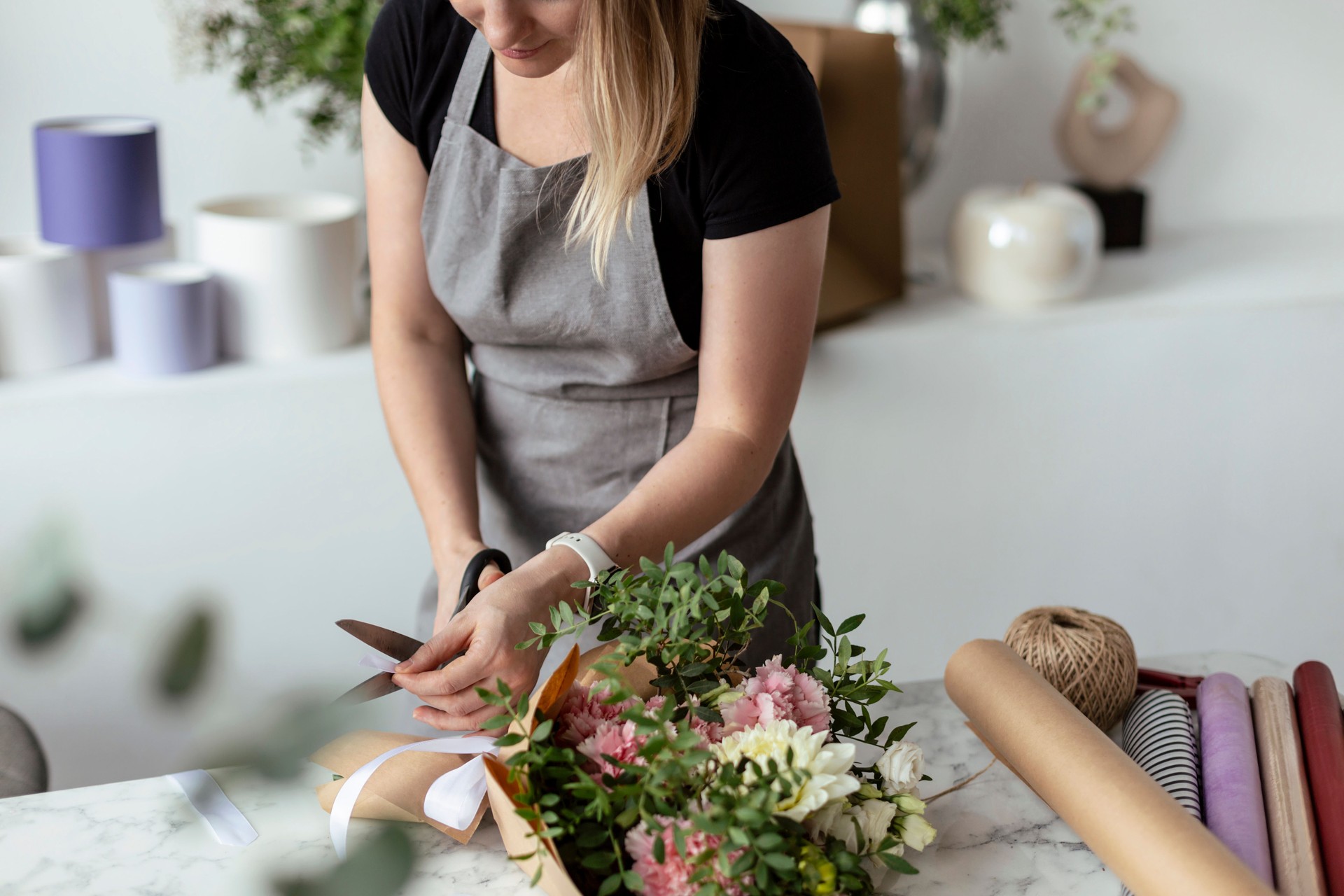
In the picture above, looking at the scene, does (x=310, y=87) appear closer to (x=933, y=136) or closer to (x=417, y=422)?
(x=417, y=422)

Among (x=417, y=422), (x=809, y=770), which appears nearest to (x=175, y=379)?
(x=417, y=422)

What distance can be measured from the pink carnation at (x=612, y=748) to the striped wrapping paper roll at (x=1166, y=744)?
28 centimetres

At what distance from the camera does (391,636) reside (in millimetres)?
716

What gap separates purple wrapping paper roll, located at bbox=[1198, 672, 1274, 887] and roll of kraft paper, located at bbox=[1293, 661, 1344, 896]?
28 millimetres

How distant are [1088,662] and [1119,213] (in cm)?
131

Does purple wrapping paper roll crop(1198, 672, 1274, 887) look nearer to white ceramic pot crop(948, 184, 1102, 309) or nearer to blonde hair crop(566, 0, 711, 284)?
blonde hair crop(566, 0, 711, 284)

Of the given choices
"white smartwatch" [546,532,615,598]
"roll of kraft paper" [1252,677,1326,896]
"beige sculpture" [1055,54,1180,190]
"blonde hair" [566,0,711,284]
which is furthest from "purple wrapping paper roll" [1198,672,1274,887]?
"beige sculpture" [1055,54,1180,190]

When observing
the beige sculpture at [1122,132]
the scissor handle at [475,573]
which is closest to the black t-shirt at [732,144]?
the scissor handle at [475,573]

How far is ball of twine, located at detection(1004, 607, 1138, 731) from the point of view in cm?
74

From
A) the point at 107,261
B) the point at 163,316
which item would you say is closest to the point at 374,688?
the point at 163,316

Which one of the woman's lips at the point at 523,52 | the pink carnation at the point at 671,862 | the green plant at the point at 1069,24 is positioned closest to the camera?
the pink carnation at the point at 671,862

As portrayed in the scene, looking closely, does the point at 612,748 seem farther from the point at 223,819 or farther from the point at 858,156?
Answer: the point at 858,156

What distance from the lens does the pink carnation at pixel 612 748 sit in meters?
0.54

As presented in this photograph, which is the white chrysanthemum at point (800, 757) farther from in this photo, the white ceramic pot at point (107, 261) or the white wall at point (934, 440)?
the white ceramic pot at point (107, 261)
